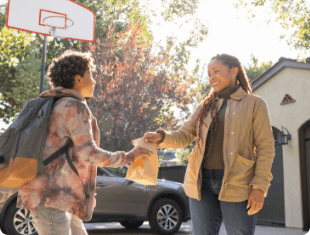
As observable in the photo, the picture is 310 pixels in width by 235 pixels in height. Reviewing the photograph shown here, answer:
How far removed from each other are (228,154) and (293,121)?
916 cm

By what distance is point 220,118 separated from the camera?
9.42 feet

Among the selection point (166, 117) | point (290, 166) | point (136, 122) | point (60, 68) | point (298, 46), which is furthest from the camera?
point (166, 117)

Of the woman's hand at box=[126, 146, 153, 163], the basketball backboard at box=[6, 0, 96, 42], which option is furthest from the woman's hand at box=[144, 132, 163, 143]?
the basketball backboard at box=[6, 0, 96, 42]

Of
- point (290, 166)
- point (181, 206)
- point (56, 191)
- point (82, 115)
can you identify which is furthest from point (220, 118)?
point (290, 166)

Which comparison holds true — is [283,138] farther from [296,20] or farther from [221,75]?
[221,75]

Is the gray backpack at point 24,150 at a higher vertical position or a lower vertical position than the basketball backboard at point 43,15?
lower

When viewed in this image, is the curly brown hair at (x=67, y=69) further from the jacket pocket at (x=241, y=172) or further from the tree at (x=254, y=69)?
the tree at (x=254, y=69)

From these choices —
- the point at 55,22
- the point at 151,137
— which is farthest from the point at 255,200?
the point at 55,22

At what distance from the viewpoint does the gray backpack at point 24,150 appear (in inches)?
85.9

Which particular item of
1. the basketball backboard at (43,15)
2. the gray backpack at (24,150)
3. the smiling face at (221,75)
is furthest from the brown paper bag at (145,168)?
the basketball backboard at (43,15)

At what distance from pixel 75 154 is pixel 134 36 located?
12280 millimetres

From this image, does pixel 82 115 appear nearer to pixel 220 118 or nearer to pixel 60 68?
pixel 60 68

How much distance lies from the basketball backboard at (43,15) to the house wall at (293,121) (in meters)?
6.12

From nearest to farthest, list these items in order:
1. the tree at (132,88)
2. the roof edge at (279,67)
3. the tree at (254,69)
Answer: the roof edge at (279,67), the tree at (132,88), the tree at (254,69)
